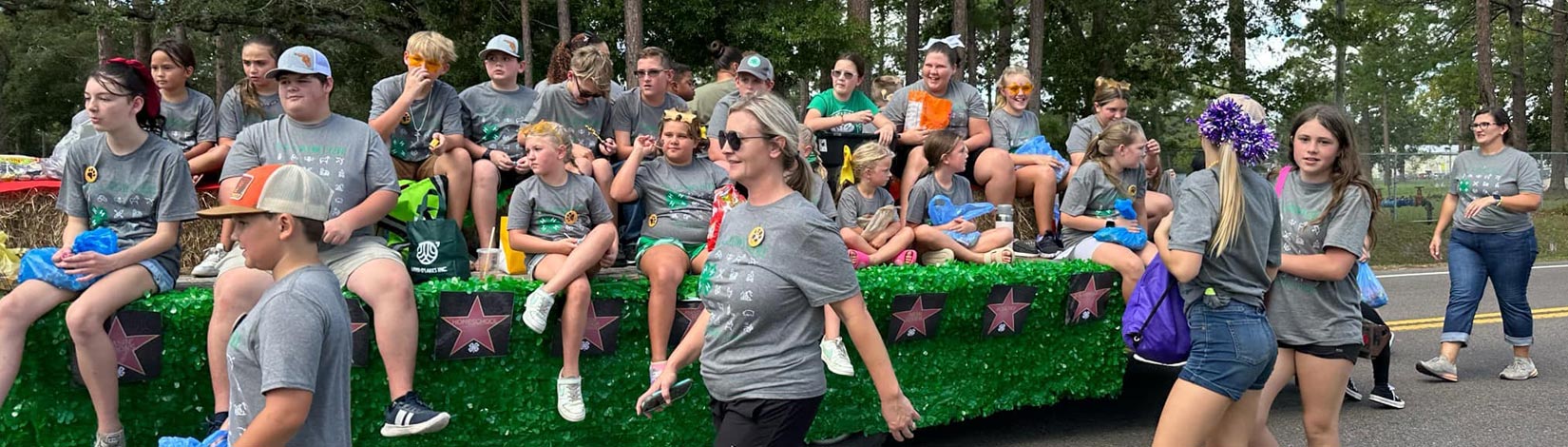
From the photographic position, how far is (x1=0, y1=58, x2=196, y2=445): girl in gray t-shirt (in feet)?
13.1

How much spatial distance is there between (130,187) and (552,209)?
169 centimetres

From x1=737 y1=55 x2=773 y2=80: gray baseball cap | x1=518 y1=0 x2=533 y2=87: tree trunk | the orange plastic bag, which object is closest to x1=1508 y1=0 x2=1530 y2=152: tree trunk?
x1=518 y1=0 x2=533 y2=87: tree trunk

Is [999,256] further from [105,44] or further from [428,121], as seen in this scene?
[105,44]

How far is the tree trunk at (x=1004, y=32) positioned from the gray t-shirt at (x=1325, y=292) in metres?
24.0

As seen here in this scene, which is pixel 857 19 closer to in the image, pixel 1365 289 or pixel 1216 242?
pixel 1365 289

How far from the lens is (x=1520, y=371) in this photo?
293 inches

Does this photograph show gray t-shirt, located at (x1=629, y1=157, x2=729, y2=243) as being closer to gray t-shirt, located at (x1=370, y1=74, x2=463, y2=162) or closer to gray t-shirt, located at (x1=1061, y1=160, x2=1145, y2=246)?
gray t-shirt, located at (x1=370, y1=74, x2=463, y2=162)

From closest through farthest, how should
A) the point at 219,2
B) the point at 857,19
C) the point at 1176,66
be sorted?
the point at 857,19, the point at 219,2, the point at 1176,66

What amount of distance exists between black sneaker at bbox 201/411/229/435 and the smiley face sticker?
7.43ft

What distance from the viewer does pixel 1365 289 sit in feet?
21.0

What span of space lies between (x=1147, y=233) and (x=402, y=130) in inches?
178

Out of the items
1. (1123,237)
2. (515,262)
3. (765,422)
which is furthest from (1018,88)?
(765,422)

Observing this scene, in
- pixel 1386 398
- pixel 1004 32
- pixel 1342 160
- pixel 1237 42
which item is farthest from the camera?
pixel 1004 32

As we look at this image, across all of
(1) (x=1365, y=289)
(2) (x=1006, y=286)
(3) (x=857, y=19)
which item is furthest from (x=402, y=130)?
(3) (x=857, y=19)
